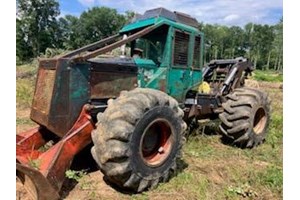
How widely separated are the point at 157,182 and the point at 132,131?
2.76 ft

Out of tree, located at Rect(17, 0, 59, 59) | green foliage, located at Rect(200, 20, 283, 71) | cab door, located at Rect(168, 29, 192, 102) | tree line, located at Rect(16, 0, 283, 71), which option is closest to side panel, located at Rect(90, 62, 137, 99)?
cab door, located at Rect(168, 29, 192, 102)

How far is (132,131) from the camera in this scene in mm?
3795

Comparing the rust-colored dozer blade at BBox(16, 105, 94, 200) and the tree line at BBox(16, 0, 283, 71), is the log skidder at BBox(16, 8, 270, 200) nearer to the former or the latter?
the rust-colored dozer blade at BBox(16, 105, 94, 200)

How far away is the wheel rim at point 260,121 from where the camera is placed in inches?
270

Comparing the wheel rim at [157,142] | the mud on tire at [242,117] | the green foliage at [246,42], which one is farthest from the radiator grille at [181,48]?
the green foliage at [246,42]

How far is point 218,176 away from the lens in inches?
188

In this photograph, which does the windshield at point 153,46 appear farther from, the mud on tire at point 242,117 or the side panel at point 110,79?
the mud on tire at point 242,117

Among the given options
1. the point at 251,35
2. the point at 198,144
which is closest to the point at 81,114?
the point at 198,144

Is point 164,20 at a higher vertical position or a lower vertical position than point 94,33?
lower

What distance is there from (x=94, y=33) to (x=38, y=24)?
1397 cm

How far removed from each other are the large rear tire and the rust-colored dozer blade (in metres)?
0.38

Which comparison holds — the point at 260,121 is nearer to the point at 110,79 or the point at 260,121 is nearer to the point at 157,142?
the point at 157,142

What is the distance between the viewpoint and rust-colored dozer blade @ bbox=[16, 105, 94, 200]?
3.43 m

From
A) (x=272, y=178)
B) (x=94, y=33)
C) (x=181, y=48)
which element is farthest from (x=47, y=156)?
(x=94, y=33)
